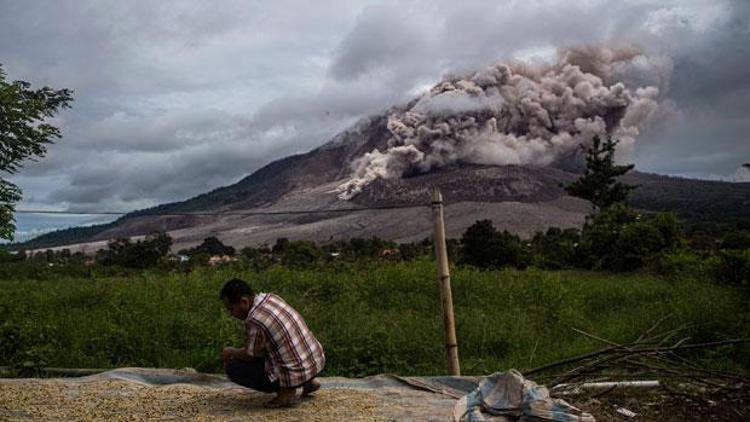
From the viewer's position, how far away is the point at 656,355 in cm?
523

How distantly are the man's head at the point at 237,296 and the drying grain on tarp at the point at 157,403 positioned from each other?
758mm

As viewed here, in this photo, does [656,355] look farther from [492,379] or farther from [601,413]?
[492,379]

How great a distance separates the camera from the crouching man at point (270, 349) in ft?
15.5

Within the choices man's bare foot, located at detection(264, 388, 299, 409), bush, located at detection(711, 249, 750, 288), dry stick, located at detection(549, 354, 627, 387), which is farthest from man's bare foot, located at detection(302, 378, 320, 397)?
bush, located at detection(711, 249, 750, 288)

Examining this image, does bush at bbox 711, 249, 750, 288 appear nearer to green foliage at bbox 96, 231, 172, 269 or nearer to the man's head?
the man's head

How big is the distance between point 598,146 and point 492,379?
33.7m

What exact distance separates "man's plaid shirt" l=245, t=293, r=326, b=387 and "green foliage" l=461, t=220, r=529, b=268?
17495 millimetres

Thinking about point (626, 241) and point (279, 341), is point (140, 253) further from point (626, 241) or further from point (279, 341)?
point (279, 341)

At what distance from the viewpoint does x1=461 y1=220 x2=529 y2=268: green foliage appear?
22.2 metres

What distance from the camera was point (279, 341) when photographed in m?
4.75

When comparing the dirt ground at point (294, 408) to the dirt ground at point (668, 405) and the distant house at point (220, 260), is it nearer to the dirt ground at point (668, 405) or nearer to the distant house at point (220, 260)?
the dirt ground at point (668, 405)

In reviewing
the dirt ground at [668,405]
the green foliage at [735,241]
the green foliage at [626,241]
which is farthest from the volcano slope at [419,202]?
the dirt ground at [668,405]

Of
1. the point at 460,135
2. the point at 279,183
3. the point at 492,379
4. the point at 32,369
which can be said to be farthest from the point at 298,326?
the point at 279,183

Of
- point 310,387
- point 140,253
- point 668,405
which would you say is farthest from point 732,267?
point 140,253
